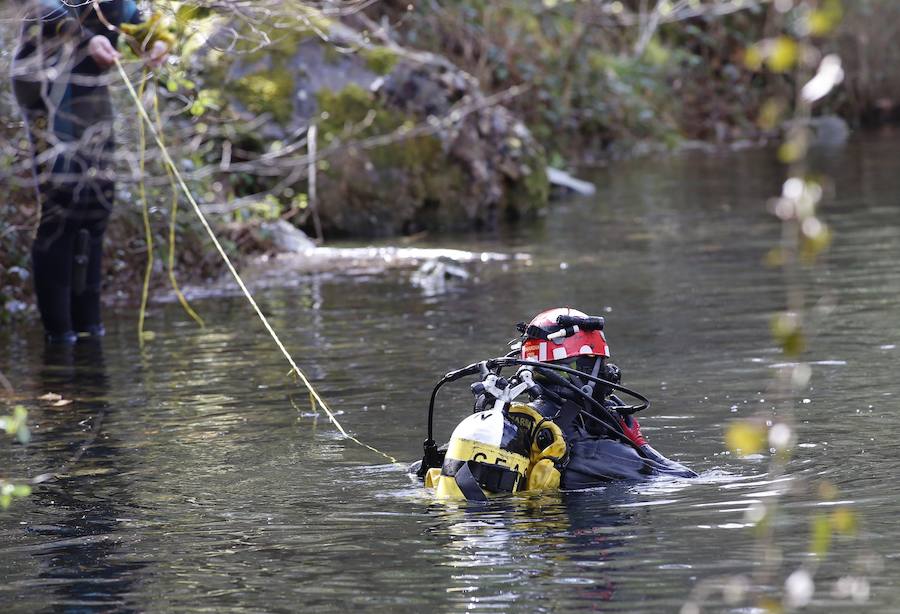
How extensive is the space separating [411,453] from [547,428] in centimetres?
141

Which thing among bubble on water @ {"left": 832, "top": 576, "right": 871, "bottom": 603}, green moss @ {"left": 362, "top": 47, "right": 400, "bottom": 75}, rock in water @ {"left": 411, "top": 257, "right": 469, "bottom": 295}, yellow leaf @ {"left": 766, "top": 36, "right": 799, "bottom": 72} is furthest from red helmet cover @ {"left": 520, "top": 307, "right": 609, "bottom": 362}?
green moss @ {"left": 362, "top": 47, "right": 400, "bottom": 75}

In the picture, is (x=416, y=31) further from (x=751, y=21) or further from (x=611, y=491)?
(x=611, y=491)

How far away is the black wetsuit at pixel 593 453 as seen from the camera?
20.1 feet

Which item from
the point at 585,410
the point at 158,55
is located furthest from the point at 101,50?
the point at 585,410

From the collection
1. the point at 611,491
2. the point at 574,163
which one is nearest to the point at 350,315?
the point at 611,491

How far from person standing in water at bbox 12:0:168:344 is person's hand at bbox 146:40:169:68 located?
1.2 inches

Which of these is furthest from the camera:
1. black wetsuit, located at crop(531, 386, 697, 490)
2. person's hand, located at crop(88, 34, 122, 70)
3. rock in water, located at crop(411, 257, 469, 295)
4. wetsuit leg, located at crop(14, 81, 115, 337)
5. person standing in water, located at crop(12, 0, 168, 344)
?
rock in water, located at crop(411, 257, 469, 295)

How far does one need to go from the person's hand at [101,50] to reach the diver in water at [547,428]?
13.9 ft

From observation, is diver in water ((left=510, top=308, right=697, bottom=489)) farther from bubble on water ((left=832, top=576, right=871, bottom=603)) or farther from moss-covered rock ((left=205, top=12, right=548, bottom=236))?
moss-covered rock ((left=205, top=12, right=548, bottom=236))

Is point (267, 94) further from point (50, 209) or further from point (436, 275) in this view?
point (50, 209)

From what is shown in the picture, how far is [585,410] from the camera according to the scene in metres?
6.18

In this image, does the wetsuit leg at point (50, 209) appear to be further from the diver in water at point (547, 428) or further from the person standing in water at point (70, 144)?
the diver in water at point (547, 428)

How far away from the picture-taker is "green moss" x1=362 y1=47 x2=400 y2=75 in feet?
60.4

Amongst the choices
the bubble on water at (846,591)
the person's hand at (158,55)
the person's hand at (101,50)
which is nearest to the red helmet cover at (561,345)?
the bubble on water at (846,591)
